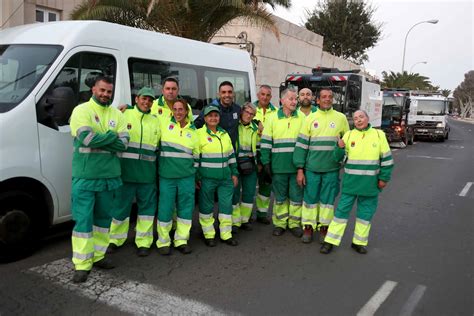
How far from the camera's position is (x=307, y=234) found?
17.7 ft

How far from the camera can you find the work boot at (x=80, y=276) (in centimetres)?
390

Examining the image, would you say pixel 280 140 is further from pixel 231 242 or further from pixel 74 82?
pixel 74 82

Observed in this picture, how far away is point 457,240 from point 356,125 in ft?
7.53

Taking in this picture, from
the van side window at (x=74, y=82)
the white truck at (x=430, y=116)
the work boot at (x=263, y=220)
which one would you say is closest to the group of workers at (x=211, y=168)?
the work boot at (x=263, y=220)

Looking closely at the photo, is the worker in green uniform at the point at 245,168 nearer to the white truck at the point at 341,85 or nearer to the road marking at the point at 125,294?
the road marking at the point at 125,294

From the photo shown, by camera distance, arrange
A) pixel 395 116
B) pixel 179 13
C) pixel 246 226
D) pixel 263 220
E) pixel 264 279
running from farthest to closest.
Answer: pixel 395 116 < pixel 179 13 < pixel 263 220 < pixel 246 226 < pixel 264 279

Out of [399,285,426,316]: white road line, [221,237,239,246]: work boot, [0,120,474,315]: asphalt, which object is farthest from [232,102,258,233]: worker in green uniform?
[399,285,426,316]: white road line

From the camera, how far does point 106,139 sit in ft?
12.6

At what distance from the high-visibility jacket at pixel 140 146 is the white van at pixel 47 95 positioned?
598 mm

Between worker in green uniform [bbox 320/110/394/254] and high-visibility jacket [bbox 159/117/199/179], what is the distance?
5.78 ft

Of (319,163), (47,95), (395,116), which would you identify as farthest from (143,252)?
(395,116)

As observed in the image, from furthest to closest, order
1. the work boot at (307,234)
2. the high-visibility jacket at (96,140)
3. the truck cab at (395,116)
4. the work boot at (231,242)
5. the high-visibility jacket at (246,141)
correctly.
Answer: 1. the truck cab at (395,116)
2. the high-visibility jacket at (246,141)
3. the work boot at (307,234)
4. the work boot at (231,242)
5. the high-visibility jacket at (96,140)

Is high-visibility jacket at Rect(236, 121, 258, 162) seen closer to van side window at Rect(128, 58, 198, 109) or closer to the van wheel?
van side window at Rect(128, 58, 198, 109)

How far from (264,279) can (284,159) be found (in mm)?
1730
